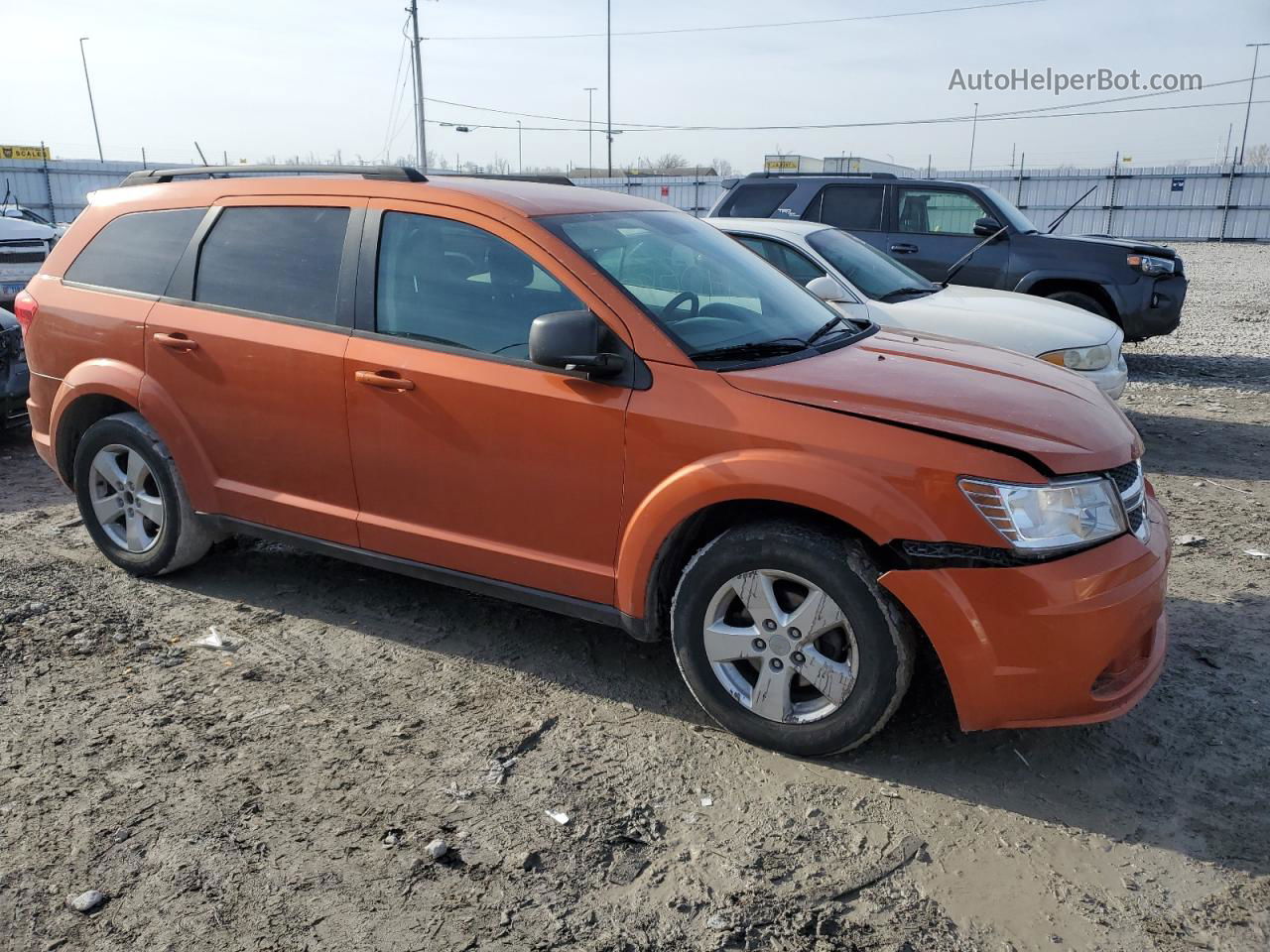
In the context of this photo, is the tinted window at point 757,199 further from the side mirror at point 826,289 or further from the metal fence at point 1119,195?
the metal fence at point 1119,195

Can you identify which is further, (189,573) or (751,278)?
(189,573)

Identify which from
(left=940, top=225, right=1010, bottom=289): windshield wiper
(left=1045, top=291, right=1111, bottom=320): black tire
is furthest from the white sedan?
(left=1045, top=291, right=1111, bottom=320): black tire

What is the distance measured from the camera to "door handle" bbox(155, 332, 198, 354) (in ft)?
14.0

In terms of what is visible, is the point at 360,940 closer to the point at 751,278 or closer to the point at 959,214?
the point at 751,278

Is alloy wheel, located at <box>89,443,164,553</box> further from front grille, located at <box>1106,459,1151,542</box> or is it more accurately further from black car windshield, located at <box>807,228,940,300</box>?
black car windshield, located at <box>807,228,940,300</box>

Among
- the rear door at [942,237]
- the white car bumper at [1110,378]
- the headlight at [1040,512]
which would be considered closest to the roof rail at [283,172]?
the headlight at [1040,512]

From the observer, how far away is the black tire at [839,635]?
3080mm

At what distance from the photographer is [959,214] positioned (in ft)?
33.1

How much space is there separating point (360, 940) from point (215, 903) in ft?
1.42

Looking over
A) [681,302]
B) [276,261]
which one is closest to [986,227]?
[681,302]

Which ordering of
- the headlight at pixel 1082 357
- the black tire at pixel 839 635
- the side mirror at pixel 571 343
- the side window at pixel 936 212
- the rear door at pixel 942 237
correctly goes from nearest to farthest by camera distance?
1. the black tire at pixel 839 635
2. the side mirror at pixel 571 343
3. the headlight at pixel 1082 357
4. the rear door at pixel 942 237
5. the side window at pixel 936 212

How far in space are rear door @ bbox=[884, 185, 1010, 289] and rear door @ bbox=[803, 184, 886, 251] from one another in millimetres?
142

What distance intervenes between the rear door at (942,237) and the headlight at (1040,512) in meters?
→ 7.37

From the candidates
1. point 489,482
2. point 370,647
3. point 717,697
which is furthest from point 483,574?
point 717,697
